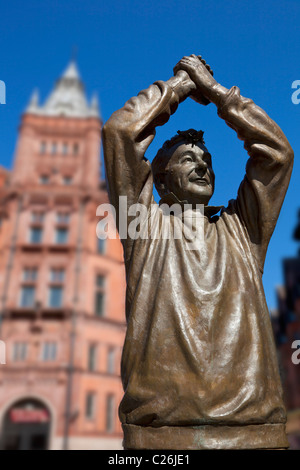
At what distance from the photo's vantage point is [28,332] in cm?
A: 2475

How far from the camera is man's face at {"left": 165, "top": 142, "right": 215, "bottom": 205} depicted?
2.96 metres

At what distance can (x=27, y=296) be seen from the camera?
26.1 metres

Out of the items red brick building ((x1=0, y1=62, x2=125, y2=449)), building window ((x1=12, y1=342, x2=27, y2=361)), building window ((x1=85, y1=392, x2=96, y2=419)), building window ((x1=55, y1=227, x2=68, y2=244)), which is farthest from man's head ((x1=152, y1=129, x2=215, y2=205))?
building window ((x1=55, y1=227, x2=68, y2=244))

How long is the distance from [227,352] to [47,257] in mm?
25245

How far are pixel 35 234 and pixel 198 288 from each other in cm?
2636

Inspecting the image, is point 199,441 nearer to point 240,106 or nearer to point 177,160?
point 177,160

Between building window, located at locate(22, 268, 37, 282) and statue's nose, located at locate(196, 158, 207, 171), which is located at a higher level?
building window, located at locate(22, 268, 37, 282)

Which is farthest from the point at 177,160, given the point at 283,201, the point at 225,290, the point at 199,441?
the point at 199,441

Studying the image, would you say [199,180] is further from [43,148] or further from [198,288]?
[43,148]

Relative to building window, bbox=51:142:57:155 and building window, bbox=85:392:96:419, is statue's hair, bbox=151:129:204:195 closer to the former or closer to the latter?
building window, bbox=85:392:96:419

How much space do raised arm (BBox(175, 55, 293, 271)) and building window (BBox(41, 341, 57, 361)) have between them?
2341 cm

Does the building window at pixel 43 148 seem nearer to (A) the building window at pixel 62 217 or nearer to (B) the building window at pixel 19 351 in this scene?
(A) the building window at pixel 62 217

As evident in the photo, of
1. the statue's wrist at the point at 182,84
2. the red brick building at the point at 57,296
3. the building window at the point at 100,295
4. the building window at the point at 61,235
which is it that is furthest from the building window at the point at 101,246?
the statue's wrist at the point at 182,84

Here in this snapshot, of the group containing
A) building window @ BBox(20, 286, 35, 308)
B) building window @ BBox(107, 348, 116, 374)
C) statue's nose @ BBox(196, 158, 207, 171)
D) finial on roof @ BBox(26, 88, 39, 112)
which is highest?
finial on roof @ BBox(26, 88, 39, 112)
